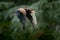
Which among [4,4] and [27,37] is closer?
[4,4]

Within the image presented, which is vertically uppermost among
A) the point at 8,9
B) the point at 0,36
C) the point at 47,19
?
the point at 8,9

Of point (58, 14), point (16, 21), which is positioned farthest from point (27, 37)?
point (16, 21)

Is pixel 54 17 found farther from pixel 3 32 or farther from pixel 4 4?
pixel 3 32

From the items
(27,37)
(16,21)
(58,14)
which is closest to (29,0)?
(27,37)

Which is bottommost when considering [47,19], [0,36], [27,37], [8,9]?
[0,36]

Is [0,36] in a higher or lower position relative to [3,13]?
lower

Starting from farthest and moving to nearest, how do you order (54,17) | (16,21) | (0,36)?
(0,36), (54,17), (16,21)

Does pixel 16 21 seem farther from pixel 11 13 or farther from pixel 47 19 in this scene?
pixel 47 19

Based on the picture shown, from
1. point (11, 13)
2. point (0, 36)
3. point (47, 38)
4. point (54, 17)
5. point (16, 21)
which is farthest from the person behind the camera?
point (0, 36)

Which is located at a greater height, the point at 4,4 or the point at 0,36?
the point at 4,4
